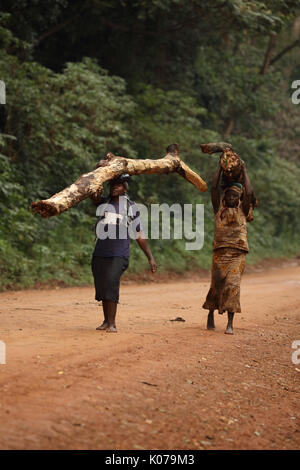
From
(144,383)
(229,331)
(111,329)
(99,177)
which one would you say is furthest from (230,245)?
(144,383)

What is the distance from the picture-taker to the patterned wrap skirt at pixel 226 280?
780cm

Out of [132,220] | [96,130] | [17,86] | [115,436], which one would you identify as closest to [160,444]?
[115,436]

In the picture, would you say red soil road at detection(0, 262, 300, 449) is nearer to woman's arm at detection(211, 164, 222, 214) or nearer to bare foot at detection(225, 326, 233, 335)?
bare foot at detection(225, 326, 233, 335)

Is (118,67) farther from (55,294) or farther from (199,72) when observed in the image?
(55,294)

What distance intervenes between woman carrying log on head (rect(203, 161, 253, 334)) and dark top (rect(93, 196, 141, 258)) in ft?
4.36

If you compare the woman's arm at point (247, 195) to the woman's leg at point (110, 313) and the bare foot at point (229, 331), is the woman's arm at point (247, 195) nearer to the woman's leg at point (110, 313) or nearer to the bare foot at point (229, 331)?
the bare foot at point (229, 331)

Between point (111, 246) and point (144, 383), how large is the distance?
2.36 metres

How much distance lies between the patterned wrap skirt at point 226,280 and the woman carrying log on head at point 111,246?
41.7 inches

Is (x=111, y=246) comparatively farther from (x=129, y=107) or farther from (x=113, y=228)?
(x=129, y=107)

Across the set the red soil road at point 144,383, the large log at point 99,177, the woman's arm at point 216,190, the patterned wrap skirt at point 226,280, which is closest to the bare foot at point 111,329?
the red soil road at point 144,383

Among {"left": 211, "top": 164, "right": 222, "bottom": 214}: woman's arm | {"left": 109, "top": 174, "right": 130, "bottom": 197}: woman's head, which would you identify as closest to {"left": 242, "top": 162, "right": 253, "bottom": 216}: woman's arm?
{"left": 211, "top": 164, "right": 222, "bottom": 214}: woman's arm

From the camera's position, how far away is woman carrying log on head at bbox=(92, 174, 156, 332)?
7.04 metres

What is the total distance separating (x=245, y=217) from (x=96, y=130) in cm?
988

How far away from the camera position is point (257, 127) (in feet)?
87.8
